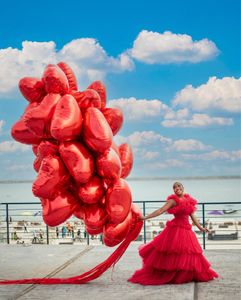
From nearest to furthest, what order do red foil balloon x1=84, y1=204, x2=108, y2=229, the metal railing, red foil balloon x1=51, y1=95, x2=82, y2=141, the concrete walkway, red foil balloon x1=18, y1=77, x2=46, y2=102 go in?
red foil balloon x1=51, y1=95, x2=82, y2=141
red foil balloon x1=84, y1=204, x2=108, y2=229
red foil balloon x1=18, y1=77, x2=46, y2=102
the concrete walkway
the metal railing

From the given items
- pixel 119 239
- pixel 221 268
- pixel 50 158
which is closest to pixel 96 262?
pixel 221 268

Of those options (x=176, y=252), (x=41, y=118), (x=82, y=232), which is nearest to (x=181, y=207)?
(x=176, y=252)

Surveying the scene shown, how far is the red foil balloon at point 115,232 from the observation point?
17.6ft

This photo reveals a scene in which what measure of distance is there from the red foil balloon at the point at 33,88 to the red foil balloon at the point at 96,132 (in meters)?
0.62

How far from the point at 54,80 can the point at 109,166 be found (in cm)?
99

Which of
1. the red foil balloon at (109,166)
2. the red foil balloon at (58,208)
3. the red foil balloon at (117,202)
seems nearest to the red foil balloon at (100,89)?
the red foil balloon at (109,166)

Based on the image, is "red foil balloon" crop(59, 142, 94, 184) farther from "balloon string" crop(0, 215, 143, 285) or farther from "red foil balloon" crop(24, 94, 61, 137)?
"balloon string" crop(0, 215, 143, 285)

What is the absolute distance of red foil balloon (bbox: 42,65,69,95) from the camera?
5414 mm

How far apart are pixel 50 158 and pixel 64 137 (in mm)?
260

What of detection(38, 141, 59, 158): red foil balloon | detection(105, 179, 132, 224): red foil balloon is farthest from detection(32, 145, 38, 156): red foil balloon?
detection(105, 179, 132, 224): red foil balloon

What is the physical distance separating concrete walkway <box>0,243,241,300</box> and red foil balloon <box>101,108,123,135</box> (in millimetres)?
1708

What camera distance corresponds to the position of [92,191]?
17.2 ft

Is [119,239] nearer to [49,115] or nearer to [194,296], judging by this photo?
[194,296]

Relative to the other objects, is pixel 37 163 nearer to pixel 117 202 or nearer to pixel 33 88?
pixel 33 88
